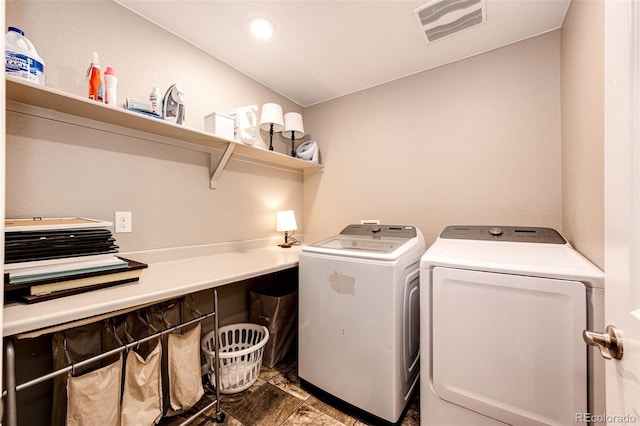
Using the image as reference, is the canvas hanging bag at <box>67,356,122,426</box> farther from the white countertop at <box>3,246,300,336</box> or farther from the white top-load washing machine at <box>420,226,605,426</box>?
the white top-load washing machine at <box>420,226,605,426</box>

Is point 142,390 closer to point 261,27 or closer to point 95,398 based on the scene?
point 95,398

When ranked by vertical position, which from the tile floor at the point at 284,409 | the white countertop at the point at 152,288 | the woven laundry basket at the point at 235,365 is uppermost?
the white countertop at the point at 152,288

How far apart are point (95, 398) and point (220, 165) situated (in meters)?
1.37

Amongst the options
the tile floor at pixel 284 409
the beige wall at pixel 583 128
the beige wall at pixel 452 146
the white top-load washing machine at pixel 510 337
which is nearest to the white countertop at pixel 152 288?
the tile floor at pixel 284 409

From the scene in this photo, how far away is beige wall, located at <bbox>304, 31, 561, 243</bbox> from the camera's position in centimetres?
174

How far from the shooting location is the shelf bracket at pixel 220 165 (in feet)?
5.86

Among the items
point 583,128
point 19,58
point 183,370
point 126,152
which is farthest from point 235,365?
point 583,128

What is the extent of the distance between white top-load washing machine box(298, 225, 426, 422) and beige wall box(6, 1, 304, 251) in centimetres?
86

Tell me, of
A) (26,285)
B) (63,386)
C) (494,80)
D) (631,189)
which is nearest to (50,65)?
(26,285)

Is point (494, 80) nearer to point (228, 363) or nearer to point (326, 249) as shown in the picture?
point (326, 249)

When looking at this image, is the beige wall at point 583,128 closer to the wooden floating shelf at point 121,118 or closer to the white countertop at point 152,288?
the white countertop at point 152,288

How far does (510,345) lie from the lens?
1054 millimetres

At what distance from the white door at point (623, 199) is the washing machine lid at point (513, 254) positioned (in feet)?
1.67

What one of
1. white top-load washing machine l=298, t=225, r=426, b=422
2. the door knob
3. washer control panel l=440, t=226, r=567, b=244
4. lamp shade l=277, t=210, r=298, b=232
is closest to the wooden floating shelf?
lamp shade l=277, t=210, r=298, b=232
